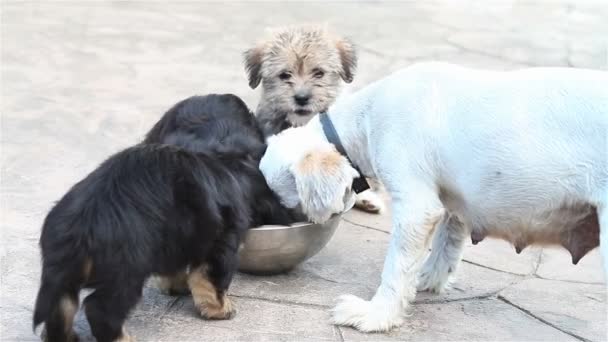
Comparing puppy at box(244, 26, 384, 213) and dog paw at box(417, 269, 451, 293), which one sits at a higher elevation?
puppy at box(244, 26, 384, 213)

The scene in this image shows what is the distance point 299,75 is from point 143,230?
2.65m

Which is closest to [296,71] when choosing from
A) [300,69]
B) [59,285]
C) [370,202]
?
[300,69]

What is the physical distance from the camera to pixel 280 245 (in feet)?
16.5

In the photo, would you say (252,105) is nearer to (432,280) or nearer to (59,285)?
(432,280)

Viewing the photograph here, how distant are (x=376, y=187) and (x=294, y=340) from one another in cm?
227

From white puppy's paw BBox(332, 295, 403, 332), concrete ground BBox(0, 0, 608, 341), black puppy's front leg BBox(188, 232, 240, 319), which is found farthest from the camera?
concrete ground BBox(0, 0, 608, 341)

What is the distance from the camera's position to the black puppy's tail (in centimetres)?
404

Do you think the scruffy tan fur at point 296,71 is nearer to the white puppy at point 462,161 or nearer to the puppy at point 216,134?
the puppy at point 216,134

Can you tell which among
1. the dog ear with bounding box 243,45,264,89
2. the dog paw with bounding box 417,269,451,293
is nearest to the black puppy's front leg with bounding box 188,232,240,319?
the dog paw with bounding box 417,269,451,293

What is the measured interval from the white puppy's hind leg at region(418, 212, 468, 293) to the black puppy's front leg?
120cm

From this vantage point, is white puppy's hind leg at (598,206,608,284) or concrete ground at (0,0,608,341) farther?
concrete ground at (0,0,608,341)

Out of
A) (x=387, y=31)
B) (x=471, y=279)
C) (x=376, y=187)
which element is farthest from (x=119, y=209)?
(x=387, y=31)

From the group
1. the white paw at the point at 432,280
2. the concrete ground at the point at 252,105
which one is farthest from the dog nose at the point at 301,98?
the white paw at the point at 432,280

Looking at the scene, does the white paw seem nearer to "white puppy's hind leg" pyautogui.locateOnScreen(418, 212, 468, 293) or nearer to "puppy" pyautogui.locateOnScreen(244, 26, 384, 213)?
"white puppy's hind leg" pyautogui.locateOnScreen(418, 212, 468, 293)
